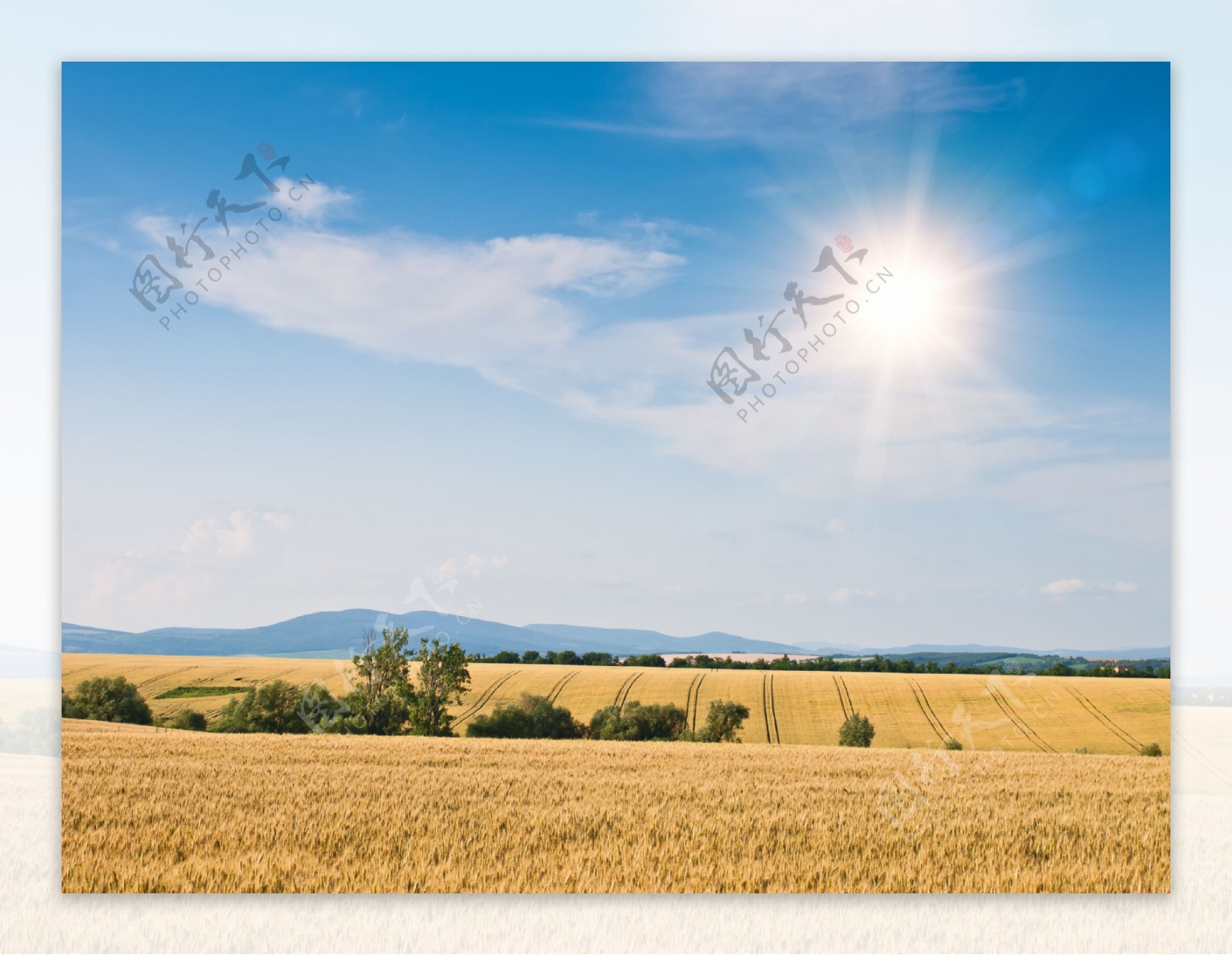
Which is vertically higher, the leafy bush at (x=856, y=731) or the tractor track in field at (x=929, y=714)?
the tractor track in field at (x=929, y=714)

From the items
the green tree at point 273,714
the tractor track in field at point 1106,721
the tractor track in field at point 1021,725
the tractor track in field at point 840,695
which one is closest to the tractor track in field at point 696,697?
the tractor track in field at point 840,695

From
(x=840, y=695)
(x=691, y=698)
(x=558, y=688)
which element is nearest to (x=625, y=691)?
(x=691, y=698)

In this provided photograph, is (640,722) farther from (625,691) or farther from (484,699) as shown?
(484,699)

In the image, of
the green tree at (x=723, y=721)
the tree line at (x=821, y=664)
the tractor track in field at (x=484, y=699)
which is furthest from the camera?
the green tree at (x=723, y=721)

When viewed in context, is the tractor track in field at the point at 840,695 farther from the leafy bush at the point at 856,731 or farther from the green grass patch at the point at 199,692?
the green grass patch at the point at 199,692

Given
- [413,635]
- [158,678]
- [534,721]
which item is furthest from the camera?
[534,721]

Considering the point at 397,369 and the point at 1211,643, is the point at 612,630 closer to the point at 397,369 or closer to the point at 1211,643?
the point at 397,369

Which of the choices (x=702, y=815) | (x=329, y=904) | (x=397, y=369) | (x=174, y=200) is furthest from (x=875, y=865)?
(x=174, y=200)
